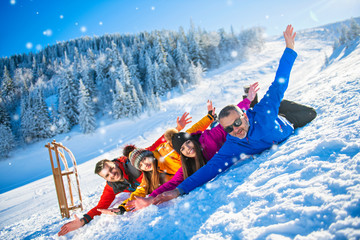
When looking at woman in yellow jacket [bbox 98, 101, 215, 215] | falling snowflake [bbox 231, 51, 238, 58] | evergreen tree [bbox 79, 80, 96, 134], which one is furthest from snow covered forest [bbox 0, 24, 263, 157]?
woman in yellow jacket [bbox 98, 101, 215, 215]

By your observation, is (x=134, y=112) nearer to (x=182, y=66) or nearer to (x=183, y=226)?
(x=182, y=66)

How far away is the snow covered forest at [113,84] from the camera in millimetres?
31422

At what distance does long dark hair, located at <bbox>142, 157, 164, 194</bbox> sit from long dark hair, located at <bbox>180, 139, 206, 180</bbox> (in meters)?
0.77

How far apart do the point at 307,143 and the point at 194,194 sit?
5.78 feet

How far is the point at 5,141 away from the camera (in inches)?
1163

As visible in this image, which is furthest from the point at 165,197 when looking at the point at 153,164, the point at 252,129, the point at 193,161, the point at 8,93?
the point at 8,93

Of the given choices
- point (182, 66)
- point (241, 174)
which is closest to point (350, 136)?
point (241, 174)

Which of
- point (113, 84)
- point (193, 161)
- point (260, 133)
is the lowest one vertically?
point (193, 161)

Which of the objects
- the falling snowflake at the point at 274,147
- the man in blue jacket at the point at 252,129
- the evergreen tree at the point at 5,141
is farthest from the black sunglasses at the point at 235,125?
the evergreen tree at the point at 5,141

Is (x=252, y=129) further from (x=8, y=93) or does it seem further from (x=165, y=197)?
(x=8, y=93)

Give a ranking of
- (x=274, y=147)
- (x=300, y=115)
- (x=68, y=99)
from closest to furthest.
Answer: (x=274, y=147) → (x=300, y=115) → (x=68, y=99)

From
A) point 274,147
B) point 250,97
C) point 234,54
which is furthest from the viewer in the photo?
point 234,54

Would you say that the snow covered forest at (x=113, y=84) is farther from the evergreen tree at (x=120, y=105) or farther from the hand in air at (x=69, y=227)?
the hand in air at (x=69, y=227)

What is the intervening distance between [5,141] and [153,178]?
131 ft
